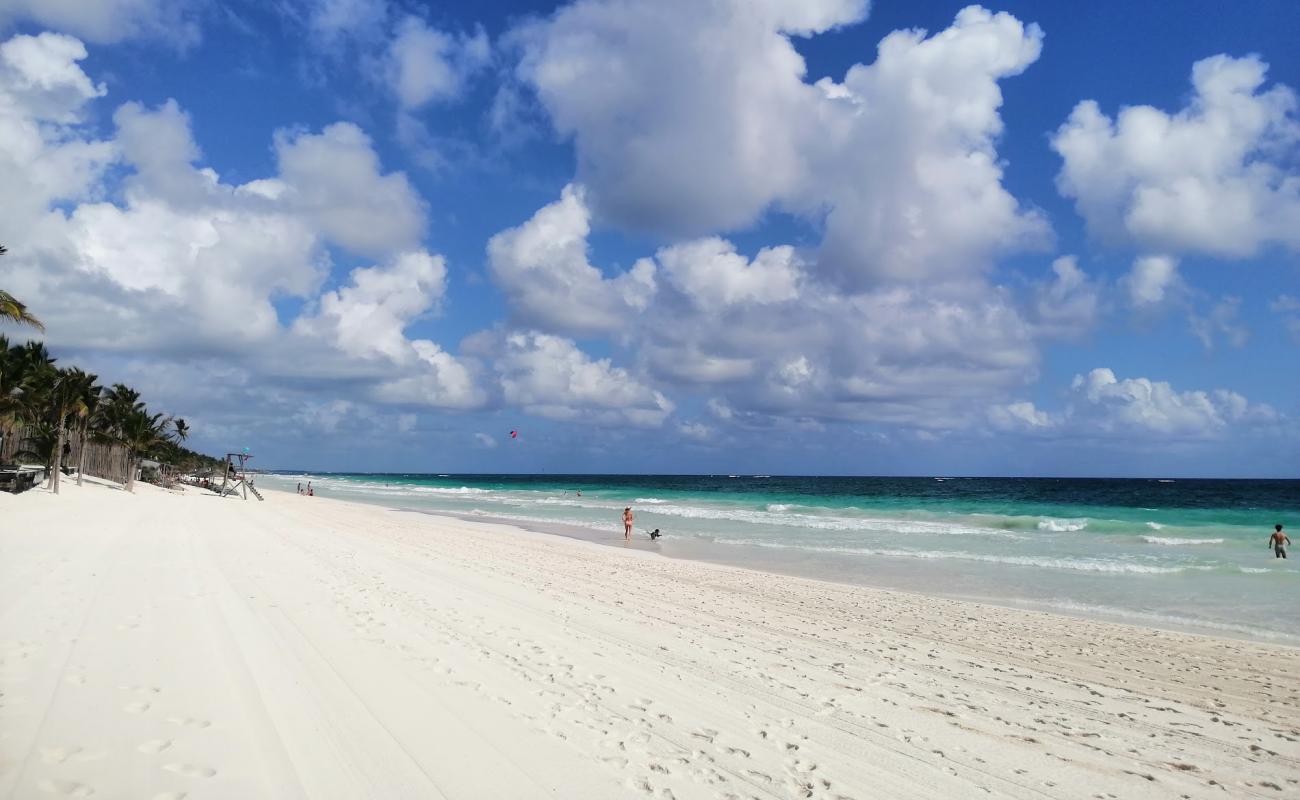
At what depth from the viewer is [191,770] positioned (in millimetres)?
4184

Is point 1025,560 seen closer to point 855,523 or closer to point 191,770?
point 855,523

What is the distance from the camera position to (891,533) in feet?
97.6

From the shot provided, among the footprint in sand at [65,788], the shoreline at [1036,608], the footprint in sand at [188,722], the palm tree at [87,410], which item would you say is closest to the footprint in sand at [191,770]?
the footprint in sand at [65,788]

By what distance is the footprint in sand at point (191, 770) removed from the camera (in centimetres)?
413

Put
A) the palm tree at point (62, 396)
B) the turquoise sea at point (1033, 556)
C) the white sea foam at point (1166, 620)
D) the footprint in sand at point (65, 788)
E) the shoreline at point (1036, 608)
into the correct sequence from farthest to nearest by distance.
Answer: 1. the palm tree at point (62, 396)
2. the turquoise sea at point (1033, 556)
3. the white sea foam at point (1166, 620)
4. the shoreline at point (1036, 608)
5. the footprint in sand at point (65, 788)

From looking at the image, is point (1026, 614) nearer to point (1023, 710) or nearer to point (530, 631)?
point (1023, 710)

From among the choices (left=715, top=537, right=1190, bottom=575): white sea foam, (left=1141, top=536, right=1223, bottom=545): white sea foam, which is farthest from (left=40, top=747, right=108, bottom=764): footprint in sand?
(left=1141, top=536, right=1223, bottom=545): white sea foam

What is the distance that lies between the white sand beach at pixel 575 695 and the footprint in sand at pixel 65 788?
1 cm

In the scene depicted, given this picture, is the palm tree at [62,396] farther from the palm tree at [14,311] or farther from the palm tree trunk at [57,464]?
the palm tree at [14,311]

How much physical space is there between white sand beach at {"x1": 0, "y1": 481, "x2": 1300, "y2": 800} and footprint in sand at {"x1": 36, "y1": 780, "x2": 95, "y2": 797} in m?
0.01

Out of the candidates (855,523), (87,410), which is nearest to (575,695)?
(855,523)

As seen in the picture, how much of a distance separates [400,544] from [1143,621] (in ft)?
56.3

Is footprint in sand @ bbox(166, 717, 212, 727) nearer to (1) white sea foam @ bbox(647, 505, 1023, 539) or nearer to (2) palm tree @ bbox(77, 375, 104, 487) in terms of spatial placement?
(1) white sea foam @ bbox(647, 505, 1023, 539)

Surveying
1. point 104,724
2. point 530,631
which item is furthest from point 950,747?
point 104,724
